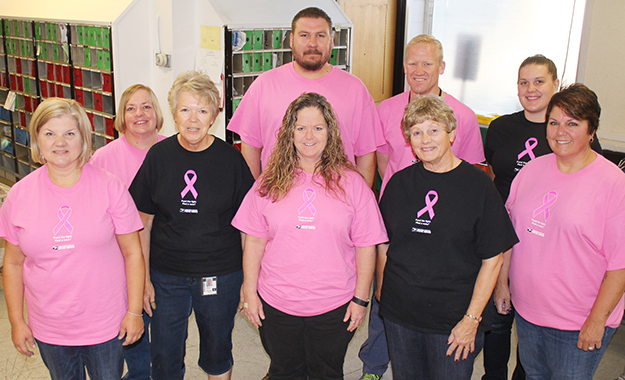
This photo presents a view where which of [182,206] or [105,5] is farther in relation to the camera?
[105,5]

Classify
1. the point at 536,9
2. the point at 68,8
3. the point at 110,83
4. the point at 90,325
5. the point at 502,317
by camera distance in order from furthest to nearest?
the point at 536,9 → the point at 68,8 → the point at 110,83 → the point at 502,317 → the point at 90,325

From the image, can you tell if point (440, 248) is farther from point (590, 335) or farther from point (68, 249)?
point (68, 249)

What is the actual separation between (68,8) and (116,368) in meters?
4.46

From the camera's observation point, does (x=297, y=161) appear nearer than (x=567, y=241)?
No

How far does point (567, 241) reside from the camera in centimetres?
202

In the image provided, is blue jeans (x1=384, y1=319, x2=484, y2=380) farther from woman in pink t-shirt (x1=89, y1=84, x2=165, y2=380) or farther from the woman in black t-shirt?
woman in pink t-shirt (x1=89, y1=84, x2=165, y2=380)

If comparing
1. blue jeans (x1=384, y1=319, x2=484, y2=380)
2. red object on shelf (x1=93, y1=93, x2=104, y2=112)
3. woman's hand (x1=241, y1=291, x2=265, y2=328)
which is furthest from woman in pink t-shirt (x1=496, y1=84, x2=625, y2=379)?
red object on shelf (x1=93, y1=93, x2=104, y2=112)

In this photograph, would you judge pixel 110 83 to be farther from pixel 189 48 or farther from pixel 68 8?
pixel 68 8

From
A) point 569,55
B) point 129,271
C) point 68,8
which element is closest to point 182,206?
point 129,271

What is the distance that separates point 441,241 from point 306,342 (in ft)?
2.47

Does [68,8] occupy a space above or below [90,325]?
above

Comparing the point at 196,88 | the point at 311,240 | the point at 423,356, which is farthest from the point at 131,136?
the point at 423,356

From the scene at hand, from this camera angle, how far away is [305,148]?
2168mm

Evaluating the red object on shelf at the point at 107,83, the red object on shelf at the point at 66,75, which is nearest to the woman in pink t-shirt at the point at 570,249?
the red object on shelf at the point at 107,83
